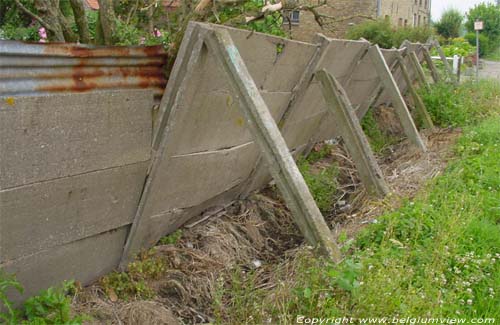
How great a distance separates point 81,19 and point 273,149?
5.99 feet

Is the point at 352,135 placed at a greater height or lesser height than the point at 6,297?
lesser

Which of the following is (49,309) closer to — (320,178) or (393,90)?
(320,178)

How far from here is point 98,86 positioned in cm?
339

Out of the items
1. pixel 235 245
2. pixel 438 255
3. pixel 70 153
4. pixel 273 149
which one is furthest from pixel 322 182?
pixel 70 153

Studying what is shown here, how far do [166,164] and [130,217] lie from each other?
0.43 meters

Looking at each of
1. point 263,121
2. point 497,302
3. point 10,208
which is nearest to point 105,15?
point 263,121

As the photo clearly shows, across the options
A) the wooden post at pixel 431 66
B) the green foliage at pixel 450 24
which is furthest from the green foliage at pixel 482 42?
the wooden post at pixel 431 66

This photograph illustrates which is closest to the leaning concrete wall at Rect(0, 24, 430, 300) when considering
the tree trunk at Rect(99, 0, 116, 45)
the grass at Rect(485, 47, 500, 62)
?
the tree trunk at Rect(99, 0, 116, 45)

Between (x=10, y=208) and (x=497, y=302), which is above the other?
(x=10, y=208)

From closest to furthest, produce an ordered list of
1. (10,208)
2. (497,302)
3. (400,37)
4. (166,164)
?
(10,208)
(497,302)
(166,164)
(400,37)

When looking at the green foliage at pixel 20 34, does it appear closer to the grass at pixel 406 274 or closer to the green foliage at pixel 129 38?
the green foliage at pixel 129 38

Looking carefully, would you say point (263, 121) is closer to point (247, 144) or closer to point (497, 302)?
point (247, 144)

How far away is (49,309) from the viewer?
130 inches

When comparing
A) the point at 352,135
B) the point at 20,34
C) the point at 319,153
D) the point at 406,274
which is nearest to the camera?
the point at 406,274
